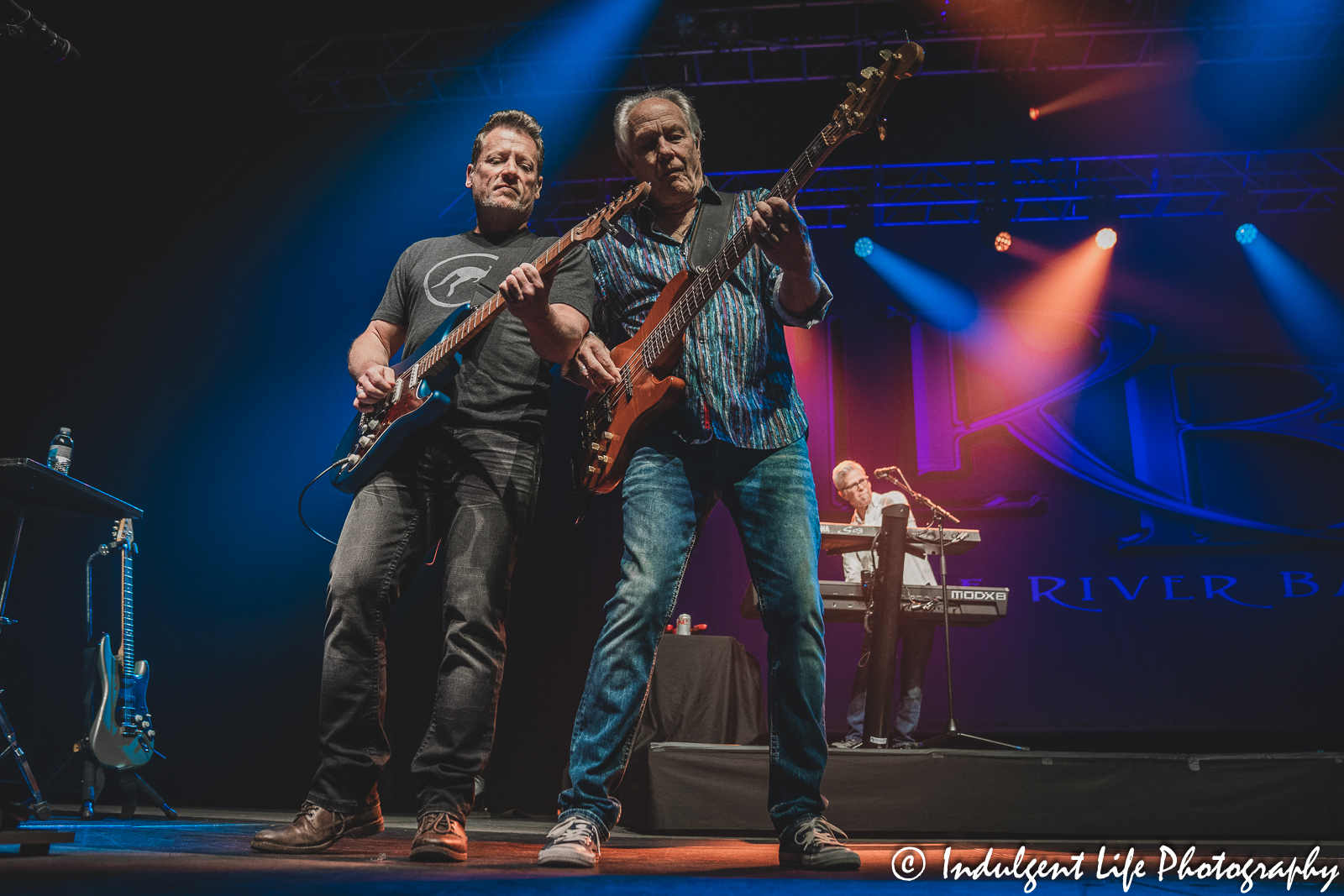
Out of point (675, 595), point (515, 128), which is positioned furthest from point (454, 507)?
point (515, 128)

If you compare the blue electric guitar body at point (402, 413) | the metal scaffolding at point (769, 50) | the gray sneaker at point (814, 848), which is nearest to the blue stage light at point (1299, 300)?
the metal scaffolding at point (769, 50)

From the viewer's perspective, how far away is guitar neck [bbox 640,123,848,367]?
2.23 meters

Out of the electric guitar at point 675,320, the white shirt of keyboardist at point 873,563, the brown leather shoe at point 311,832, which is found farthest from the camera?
the white shirt of keyboardist at point 873,563

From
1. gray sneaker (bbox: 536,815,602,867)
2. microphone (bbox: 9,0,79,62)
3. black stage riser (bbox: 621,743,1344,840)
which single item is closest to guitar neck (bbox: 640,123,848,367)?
gray sneaker (bbox: 536,815,602,867)

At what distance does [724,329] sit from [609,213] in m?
0.48

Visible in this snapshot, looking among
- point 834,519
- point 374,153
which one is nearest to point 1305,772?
point 834,519

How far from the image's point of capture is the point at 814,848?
1.86 m

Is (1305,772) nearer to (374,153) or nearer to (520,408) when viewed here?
(520,408)

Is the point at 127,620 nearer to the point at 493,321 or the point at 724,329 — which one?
the point at 493,321

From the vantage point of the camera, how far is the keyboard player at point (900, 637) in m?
6.01

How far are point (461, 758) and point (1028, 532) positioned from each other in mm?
Result: 6365

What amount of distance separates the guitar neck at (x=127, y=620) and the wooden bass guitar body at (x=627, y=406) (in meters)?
3.77

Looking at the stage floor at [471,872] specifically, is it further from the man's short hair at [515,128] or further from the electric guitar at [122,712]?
the electric guitar at [122,712]

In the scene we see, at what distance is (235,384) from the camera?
261 inches
